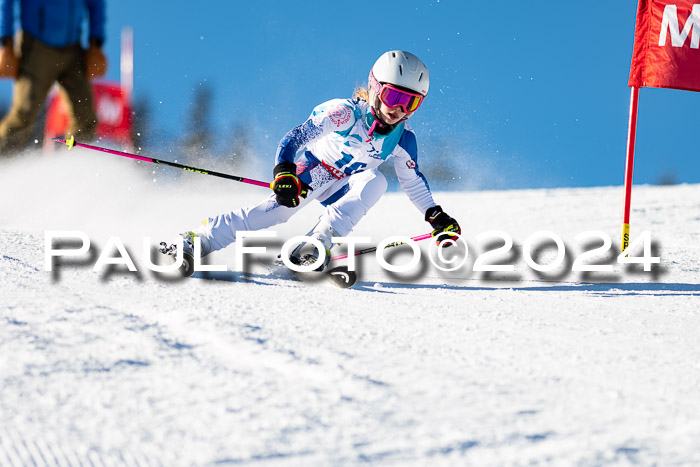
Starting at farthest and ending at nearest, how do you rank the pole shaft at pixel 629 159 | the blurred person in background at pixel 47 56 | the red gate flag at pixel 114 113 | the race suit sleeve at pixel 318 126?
the red gate flag at pixel 114 113 < the blurred person in background at pixel 47 56 < the pole shaft at pixel 629 159 < the race suit sleeve at pixel 318 126

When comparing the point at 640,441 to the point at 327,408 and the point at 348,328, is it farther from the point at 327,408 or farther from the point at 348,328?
the point at 348,328

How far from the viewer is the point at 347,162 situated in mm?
4027

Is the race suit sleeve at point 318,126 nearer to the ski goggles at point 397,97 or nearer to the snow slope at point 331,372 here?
the ski goggles at point 397,97

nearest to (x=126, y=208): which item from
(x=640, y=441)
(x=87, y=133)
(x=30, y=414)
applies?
(x=87, y=133)

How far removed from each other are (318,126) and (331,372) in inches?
86.5

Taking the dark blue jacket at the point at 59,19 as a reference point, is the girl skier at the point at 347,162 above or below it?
below

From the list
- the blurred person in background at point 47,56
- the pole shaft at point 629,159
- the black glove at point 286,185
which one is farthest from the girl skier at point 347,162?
the blurred person in background at point 47,56

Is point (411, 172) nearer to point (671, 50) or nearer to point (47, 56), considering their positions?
point (671, 50)

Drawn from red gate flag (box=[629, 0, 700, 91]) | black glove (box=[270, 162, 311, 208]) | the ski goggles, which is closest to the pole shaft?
red gate flag (box=[629, 0, 700, 91])

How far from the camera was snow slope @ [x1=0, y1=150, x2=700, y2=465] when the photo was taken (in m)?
1.42

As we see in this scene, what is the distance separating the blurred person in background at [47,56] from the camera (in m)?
5.38

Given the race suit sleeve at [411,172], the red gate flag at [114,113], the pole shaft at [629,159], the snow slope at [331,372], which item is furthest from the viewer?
the red gate flag at [114,113]

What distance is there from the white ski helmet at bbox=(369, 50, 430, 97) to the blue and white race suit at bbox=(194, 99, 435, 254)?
251 mm

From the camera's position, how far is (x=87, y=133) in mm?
6117
